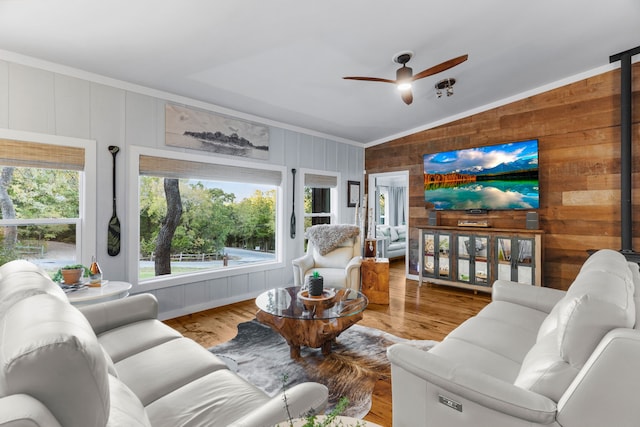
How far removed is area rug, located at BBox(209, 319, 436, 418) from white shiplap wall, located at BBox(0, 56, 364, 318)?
1.03 m

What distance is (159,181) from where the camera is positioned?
3.57 meters

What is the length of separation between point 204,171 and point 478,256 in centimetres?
381

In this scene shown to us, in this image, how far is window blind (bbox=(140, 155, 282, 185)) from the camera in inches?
132

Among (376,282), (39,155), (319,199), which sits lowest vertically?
(376,282)

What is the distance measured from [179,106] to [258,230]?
1.87 meters

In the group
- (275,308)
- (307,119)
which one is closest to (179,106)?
(307,119)

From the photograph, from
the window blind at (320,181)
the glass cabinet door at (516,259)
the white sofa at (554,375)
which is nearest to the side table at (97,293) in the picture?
the white sofa at (554,375)

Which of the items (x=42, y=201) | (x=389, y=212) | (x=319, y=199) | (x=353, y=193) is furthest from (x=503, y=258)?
(x=42, y=201)

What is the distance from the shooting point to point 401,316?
11.6 feet

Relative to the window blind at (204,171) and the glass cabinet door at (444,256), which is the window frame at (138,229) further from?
the glass cabinet door at (444,256)

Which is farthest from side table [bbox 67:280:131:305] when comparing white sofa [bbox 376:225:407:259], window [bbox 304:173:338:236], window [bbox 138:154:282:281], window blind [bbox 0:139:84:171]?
white sofa [bbox 376:225:407:259]

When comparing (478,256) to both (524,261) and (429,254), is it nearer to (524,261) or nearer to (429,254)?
(524,261)

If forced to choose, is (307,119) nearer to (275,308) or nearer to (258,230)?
(258,230)

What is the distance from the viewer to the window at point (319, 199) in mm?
5082
